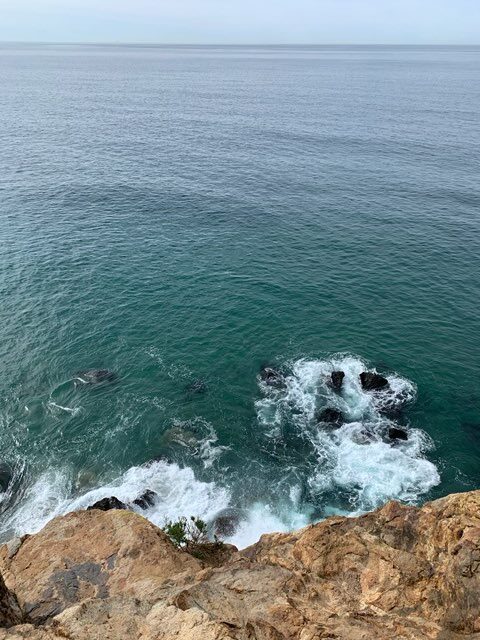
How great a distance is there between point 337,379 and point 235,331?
18319mm

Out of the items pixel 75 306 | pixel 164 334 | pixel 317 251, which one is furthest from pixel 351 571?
pixel 317 251

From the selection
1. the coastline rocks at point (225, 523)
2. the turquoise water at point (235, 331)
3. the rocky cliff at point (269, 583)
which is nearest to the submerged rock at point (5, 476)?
the turquoise water at point (235, 331)

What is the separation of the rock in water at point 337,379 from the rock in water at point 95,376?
3013 centimetres

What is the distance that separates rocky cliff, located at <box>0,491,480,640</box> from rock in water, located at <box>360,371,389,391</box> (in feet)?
107

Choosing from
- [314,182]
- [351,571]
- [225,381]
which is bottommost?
[225,381]

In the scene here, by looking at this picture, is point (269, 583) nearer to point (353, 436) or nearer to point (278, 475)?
point (278, 475)

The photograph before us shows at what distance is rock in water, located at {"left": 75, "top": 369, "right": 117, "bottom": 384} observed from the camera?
6338 centimetres

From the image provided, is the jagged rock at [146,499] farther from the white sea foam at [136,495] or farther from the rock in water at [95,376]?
the rock in water at [95,376]

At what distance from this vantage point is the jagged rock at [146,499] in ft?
163

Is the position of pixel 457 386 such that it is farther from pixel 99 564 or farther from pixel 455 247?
pixel 99 564

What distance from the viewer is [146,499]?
165ft

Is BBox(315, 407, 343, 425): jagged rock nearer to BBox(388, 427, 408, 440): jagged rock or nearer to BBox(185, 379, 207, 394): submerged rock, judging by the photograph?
BBox(388, 427, 408, 440): jagged rock

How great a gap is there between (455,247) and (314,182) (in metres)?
46.3

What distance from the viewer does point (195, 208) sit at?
112000mm
